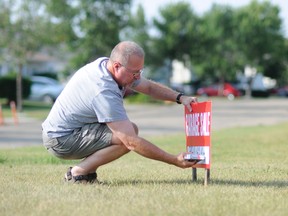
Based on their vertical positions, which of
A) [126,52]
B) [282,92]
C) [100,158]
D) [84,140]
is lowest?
[282,92]

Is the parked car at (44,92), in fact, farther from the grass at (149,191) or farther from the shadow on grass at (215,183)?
the shadow on grass at (215,183)

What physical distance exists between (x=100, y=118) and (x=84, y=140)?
460mm

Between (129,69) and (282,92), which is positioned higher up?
(129,69)

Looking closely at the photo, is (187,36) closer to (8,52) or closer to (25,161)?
(8,52)

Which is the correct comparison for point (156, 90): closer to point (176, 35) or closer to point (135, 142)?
point (135, 142)

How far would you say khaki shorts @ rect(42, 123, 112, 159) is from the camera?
660 centimetres

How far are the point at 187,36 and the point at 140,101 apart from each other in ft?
88.1

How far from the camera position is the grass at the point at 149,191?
510 centimetres

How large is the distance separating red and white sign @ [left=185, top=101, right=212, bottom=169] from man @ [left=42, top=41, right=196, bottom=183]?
15 cm

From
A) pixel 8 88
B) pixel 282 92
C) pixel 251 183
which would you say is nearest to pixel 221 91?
pixel 282 92

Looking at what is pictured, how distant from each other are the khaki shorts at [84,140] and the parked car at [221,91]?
59.3 metres

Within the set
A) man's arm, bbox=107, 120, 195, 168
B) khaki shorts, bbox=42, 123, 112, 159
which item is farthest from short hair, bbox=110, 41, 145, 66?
khaki shorts, bbox=42, 123, 112, 159

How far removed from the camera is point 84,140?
6.64 meters

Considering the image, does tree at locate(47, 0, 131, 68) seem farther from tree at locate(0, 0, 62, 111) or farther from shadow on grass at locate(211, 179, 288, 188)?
shadow on grass at locate(211, 179, 288, 188)
